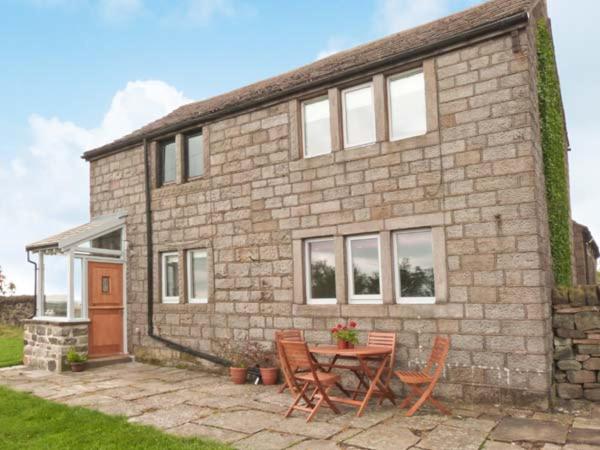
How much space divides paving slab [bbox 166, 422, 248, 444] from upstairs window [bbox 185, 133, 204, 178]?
5613 millimetres

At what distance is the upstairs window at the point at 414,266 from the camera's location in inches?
294

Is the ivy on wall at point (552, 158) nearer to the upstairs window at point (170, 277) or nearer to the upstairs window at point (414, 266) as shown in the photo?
the upstairs window at point (414, 266)

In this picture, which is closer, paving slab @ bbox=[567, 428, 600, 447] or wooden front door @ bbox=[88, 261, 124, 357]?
paving slab @ bbox=[567, 428, 600, 447]

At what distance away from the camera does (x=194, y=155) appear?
1077 cm

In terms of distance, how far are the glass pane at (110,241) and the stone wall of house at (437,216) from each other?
2.62 metres

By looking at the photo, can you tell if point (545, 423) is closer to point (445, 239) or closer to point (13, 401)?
point (445, 239)

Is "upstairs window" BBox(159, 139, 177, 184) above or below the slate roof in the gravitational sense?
below

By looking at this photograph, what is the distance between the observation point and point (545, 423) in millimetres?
5848

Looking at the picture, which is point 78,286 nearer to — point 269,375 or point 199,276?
point 199,276

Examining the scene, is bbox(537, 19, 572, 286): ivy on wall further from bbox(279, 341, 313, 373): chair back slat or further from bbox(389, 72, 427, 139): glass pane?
bbox(279, 341, 313, 373): chair back slat

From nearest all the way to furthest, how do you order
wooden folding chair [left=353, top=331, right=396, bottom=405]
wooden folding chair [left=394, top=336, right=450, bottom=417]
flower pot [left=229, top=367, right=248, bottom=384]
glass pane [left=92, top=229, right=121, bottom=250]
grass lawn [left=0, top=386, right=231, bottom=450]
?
grass lawn [left=0, top=386, right=231, bottom=450], wooden folding chair [left=394, top=336, right=450, bottom=417], wooden folding chair [left=353, top=331, right=396, bottom=405], flower pot [left=229, top=367, right=248, bottom=384], glass pane [left=92, top=229, right=121, bottom=250]

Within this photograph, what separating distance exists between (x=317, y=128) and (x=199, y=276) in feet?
12.3

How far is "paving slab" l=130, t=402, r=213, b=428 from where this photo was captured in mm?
6250

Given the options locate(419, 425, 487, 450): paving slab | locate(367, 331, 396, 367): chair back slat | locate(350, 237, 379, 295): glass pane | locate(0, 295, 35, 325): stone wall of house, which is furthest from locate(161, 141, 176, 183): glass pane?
locate(0, 295, 35, 325): stone wall of house
